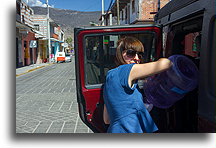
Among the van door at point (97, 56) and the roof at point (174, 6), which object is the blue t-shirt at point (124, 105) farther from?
the roof at point (174, 6)

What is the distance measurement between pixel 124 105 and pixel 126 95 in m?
0.07

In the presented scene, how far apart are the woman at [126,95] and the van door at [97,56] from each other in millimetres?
577

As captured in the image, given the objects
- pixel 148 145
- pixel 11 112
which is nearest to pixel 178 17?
pixel 148 145

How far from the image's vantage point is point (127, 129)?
1780 millimetres

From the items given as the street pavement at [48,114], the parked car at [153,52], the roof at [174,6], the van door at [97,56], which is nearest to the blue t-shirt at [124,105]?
the parked car at [153,52]

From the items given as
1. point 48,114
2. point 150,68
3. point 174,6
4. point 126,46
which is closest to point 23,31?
point 48,114

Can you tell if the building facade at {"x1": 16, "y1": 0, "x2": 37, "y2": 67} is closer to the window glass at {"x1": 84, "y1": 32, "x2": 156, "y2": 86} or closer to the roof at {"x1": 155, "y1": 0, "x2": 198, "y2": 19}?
the window glass at {"x1": 84, "y1": 32, "x2": 156, "y2": 86}

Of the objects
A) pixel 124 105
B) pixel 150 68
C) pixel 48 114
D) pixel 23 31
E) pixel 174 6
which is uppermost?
pixel 23 31

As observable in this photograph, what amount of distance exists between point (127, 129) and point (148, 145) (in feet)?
0.90

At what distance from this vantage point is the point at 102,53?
250 cm

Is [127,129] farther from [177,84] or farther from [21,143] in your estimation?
[21,143]

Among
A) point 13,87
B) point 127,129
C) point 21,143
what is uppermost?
point 13,87

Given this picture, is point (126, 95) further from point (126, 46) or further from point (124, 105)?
point (126, 46)

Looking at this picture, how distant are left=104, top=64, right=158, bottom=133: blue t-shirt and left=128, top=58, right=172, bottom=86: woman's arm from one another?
0.04 metres
